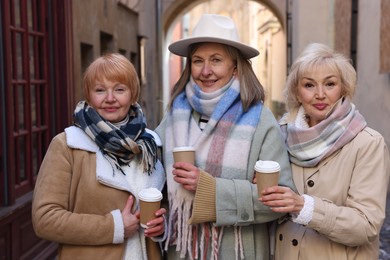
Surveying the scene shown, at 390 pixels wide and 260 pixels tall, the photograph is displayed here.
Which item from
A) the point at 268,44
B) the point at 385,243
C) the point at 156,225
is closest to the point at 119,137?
the point at 156,225

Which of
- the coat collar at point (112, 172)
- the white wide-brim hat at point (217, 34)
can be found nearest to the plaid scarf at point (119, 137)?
the coat collar at point (112, 172)

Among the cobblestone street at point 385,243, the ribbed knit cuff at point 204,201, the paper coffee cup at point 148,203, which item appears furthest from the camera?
the cobblestone street at point 385,243

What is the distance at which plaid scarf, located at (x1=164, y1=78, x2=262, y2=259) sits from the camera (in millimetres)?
2334

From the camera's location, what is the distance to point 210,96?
2.38m

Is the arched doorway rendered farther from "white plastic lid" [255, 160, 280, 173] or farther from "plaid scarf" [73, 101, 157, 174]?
"white plastic lid" [255, 160, 280, 173]

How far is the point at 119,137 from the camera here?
225cm

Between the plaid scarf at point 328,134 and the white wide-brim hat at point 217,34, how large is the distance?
430 millimetres

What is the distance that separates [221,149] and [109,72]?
582 millimetres

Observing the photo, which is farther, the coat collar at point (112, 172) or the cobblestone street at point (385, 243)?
the cobblestone street at point (385, 243)

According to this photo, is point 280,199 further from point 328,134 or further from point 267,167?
point 328,134

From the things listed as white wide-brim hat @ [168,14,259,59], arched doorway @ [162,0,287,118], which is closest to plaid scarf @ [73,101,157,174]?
white wide-brim hat @ [168,14,259,59]

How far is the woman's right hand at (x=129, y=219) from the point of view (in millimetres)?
2246

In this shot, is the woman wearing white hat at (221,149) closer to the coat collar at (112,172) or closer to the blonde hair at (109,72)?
the coat collar at (112,172)

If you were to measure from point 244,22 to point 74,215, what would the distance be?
107 feet
